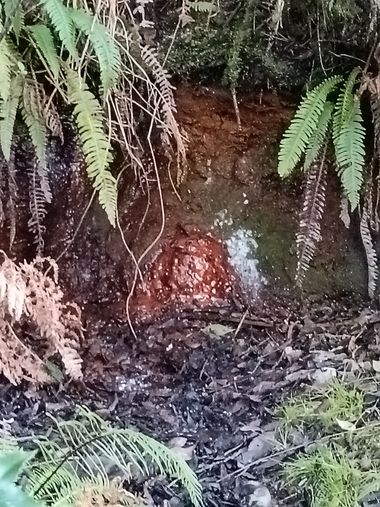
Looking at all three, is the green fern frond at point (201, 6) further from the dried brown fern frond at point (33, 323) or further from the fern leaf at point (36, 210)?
the dried brown fern frond at point (33, 323)

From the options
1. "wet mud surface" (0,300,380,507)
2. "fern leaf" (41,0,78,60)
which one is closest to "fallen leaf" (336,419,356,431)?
"wet mud surface" (0,300,380,507)

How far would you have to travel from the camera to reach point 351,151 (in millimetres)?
2838

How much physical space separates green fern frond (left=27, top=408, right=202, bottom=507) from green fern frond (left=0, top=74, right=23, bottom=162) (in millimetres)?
1026

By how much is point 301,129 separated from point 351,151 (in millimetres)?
232

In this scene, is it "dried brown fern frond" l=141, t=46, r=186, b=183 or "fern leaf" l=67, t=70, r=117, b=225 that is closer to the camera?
"fern leaf" l=67, t=70, r=117, b=225

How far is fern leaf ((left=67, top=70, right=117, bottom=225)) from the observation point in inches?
103

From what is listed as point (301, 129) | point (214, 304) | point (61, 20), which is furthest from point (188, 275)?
point (61, 20)

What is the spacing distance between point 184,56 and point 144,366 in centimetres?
141

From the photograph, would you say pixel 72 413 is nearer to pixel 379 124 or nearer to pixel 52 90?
pixel 52 90

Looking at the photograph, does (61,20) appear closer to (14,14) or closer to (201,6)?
(14,14)

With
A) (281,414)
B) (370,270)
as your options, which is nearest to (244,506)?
(281,414)

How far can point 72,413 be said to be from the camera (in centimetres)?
A: 252

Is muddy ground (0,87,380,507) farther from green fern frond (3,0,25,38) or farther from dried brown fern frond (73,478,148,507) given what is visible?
green fern frond (3,0,25,38)

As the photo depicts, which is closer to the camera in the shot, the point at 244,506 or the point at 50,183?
the point at 244,506
